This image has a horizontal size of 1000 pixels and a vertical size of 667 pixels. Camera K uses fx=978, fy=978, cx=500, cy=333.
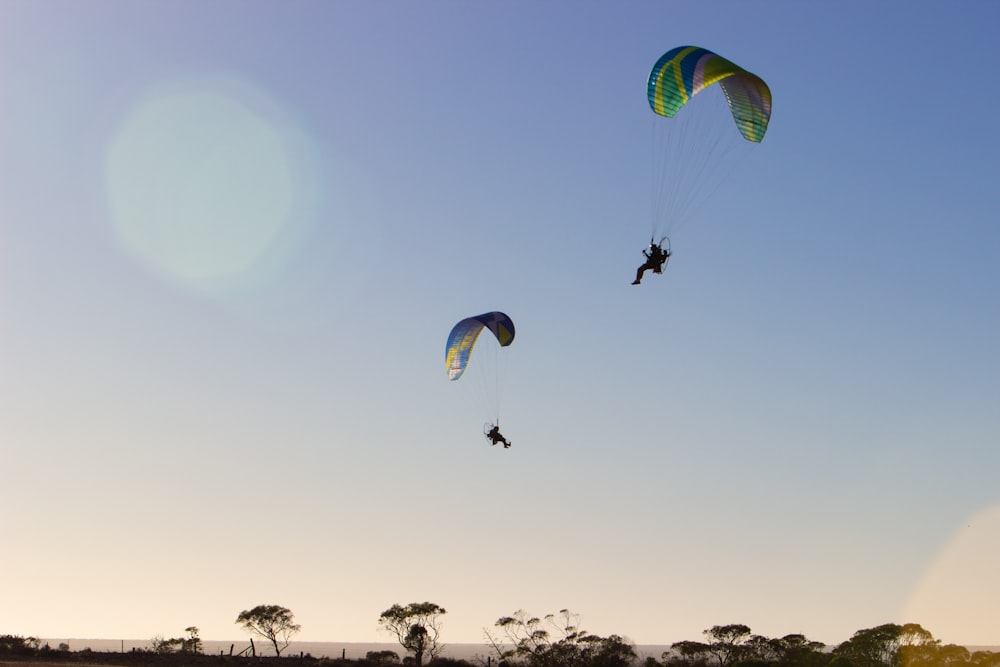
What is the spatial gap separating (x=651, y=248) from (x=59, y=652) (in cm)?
6337

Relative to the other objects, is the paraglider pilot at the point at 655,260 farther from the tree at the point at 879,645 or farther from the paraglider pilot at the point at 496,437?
the tree at the point at 879,645

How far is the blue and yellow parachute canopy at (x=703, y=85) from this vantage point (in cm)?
3247

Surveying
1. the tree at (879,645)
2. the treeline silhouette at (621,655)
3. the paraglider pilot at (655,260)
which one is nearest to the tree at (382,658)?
the treeline silhouette at (621,655)

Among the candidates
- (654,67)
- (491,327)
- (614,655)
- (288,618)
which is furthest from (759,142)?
(288,618)

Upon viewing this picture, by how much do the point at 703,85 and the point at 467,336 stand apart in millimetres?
17009

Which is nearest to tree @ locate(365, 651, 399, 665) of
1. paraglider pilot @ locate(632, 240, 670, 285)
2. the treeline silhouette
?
the treeline silhouette

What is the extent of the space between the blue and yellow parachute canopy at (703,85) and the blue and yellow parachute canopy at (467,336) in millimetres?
15405

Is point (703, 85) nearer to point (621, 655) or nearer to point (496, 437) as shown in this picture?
point (496, 437)

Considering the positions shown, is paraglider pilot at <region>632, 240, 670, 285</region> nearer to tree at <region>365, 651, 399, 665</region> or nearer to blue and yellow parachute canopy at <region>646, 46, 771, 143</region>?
blue and yellow parachute canopy at <region>646, 46, 771, 143</region>

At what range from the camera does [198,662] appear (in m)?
71.9

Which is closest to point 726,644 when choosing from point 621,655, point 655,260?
point 621,655

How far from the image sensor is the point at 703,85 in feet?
107

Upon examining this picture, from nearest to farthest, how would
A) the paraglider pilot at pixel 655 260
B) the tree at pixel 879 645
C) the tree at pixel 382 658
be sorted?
the paraglider pilot at pixel 655 260 → the tree at pixel 879 645 → the tree at pixel 382 658

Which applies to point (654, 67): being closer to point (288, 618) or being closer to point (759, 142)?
point (759, 142)
